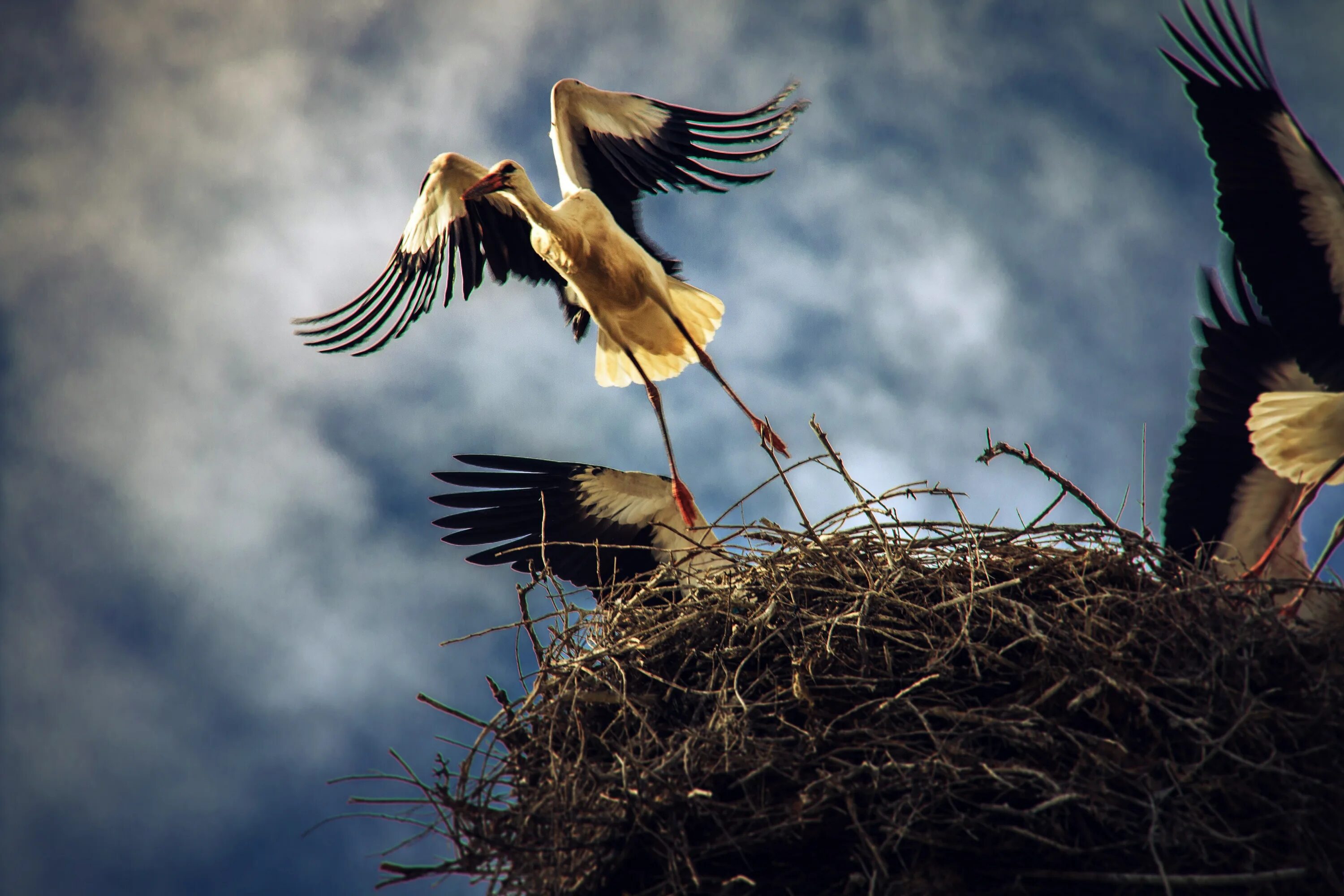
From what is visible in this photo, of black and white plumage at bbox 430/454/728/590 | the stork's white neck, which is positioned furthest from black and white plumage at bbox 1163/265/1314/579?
the stork's white neck

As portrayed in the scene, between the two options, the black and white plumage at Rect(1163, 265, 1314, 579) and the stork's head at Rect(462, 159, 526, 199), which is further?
the stork's head at Rect(462, 159, 526, 199)

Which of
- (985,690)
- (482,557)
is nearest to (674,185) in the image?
(482,557)

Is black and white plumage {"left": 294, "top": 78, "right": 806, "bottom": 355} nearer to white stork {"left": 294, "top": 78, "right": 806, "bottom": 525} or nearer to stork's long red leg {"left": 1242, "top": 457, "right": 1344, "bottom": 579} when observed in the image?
white stork {"left": 294, "top": 78, "right": 806, "bottom": 525}

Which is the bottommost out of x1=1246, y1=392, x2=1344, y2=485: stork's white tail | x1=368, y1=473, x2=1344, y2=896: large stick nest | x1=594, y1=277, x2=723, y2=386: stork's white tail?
x1=368, y1=473, x2=1344, y2=896: large stick nest

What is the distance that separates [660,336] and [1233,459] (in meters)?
2.96

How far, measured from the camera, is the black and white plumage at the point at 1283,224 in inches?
167

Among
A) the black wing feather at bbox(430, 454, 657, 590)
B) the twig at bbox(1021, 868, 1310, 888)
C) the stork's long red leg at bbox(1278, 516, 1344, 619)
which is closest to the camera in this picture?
the twig at bbox(1021, 868, 1310, 888)

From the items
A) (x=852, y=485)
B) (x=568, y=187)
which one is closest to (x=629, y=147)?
(x=568, y=187)

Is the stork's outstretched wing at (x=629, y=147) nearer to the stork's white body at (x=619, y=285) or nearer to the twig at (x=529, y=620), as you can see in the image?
the stork's white body at (x=619, y=285)

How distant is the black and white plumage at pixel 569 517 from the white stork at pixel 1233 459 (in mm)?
2248

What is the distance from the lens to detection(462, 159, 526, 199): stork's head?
5398mm

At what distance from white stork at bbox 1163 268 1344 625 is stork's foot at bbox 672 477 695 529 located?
7.36 feet

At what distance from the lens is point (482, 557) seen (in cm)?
507

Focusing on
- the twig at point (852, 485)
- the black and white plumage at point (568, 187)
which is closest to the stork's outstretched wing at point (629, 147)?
the black and white plumage at point (568, 187)
